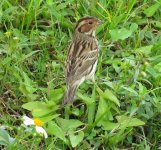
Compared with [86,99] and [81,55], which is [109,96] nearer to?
[86,99]

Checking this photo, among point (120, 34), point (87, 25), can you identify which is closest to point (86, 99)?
point (87, 25)

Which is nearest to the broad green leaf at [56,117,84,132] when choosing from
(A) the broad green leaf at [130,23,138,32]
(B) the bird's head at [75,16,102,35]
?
(B) the bird's head at [75,16,102,35]

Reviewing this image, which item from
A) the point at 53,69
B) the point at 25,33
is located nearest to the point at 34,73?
the point at 53,69

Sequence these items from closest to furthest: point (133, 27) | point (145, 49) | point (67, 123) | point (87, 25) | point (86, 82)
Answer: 1. point (67, 123)
2. point (86, 82)
3. point (87, 25)
4. point (145, 49)
5. point (133, 27)

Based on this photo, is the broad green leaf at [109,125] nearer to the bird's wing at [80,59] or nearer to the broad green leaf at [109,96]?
the broad green leaf at [109,96]

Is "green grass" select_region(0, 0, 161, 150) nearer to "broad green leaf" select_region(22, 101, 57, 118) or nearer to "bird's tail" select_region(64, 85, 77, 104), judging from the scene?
"broad green leaf" select_region(22, 101, 57, 118)

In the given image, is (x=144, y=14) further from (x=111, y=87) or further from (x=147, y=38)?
(x=111, y=87)
